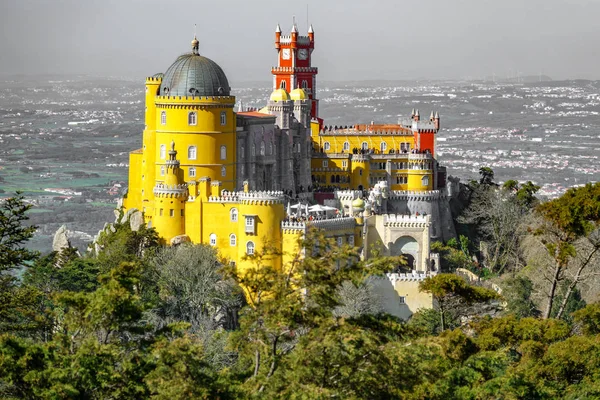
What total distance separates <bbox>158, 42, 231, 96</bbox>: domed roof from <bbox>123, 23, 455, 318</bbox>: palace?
0.05 metres

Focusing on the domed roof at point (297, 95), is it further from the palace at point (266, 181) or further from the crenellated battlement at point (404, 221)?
the crenellated battlement at point (404, 221)

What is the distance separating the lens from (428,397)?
46812 mm

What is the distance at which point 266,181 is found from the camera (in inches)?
3376

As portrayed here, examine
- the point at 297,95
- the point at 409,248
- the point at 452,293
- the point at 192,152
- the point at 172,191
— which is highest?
the point at 297,95

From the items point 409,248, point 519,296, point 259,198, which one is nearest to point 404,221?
point 409,248

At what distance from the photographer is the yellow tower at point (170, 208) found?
76.3m

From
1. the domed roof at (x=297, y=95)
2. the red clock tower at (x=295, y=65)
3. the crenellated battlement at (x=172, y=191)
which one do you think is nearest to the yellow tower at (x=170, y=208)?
the crenellated battlement at (x=172, y=191)

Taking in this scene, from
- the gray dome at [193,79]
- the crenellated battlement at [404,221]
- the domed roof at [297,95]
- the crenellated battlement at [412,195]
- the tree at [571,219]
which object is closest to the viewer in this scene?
the tree at [571,219]

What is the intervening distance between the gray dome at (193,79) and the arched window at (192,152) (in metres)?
2.87

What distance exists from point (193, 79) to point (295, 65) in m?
25.1

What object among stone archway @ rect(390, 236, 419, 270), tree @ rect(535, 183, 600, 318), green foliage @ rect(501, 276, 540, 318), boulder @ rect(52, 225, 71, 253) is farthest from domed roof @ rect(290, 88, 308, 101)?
tree @ rect(535, 183, 600, 318)

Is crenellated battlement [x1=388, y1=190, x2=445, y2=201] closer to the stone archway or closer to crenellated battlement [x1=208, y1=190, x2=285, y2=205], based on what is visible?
the stone archway

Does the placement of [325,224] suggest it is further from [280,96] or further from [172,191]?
[280,96]

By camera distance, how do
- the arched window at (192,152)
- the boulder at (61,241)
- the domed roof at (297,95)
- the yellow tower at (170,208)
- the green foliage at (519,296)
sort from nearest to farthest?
the green foliage at (519,296) < the yellow tower at (170,208) < the arched window at (192,152) < the boulder at (61,241) < the domed roof at (297,95)
